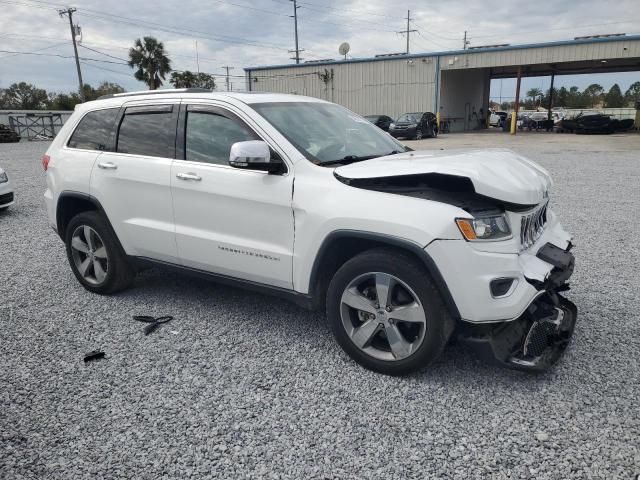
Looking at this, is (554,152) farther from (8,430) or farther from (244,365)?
(8,430)

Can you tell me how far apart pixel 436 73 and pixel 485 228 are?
33902 mm

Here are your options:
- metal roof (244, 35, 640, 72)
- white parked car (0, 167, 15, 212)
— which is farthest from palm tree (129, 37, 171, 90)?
white parked car (0, 167, 15, 212)

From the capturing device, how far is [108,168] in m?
4.22

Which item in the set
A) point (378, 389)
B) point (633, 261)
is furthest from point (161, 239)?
point (633, 261)

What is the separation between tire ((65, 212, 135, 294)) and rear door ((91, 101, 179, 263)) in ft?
0.56

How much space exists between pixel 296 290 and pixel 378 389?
2.80 ft

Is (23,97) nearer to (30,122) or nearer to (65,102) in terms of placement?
(65,102)

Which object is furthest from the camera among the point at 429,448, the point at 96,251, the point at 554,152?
the point at 554,152

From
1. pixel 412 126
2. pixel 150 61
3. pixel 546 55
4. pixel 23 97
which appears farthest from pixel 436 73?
pixel 23 97

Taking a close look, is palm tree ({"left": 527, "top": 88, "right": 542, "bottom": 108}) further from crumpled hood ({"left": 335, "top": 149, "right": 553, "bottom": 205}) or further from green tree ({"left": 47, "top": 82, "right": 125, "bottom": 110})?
crumpled hood ({"left": 335, "top": 149, "right": 553, "bottom": 205})

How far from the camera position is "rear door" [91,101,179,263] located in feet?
12.9

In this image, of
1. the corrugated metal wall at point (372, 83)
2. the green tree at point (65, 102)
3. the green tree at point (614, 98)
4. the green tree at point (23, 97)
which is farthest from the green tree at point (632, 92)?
the green tree at point (23, 97)

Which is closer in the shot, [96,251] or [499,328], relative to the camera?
[499,328]

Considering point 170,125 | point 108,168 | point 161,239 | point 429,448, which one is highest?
point 170,125
